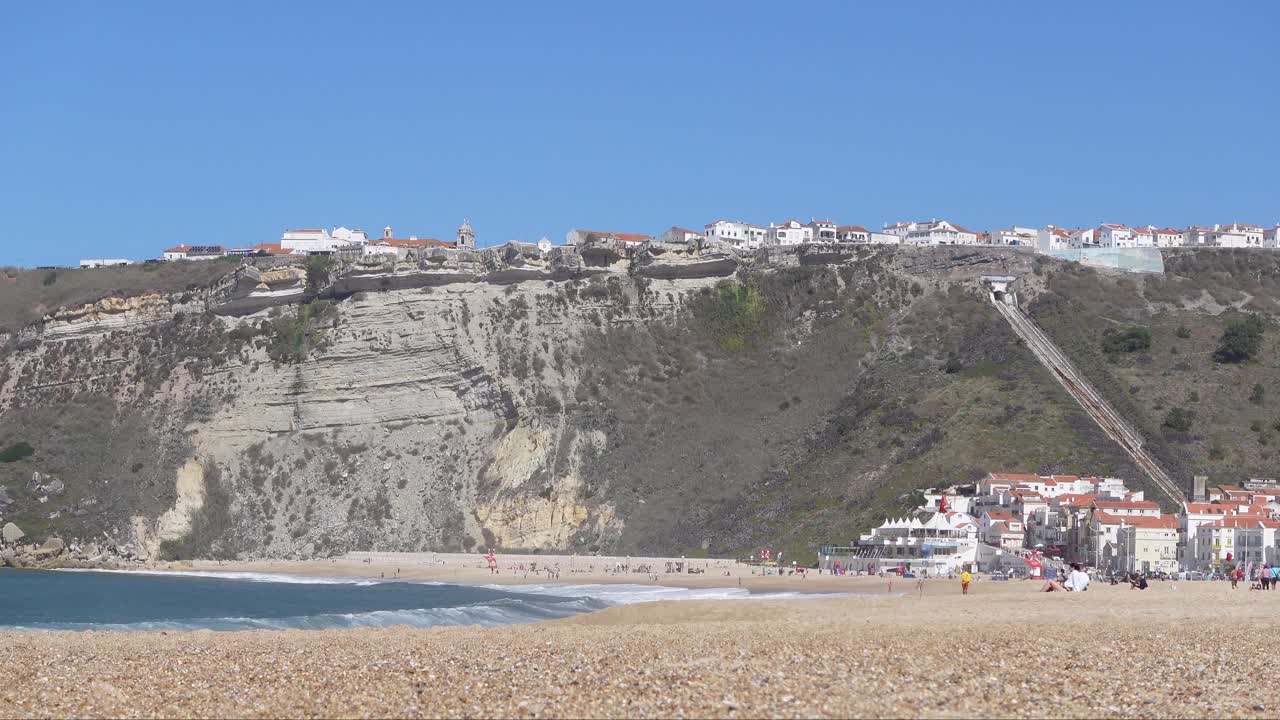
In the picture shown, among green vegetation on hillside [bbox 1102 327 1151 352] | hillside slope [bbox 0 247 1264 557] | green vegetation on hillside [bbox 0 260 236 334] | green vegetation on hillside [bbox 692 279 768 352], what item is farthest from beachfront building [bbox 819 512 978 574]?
green vegetation on hillside [bbox 0 260 236 334]

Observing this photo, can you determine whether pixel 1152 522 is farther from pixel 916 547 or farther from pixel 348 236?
pixel 348 236

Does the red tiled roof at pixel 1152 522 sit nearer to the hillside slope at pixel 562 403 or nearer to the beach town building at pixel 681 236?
the hillside slope at pixel 562 403

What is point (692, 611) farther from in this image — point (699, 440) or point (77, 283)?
point (77, 283)

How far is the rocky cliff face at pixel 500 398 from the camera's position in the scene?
7225 cm

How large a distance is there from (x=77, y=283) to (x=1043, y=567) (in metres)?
67.4

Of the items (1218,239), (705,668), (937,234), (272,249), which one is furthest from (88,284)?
(705,668)

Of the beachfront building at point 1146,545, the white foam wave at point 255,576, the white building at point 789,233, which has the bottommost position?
the white foam wave at point 255,576

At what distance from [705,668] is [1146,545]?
133 feet

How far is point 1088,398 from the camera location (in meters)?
73.4

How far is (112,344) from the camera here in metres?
88.6

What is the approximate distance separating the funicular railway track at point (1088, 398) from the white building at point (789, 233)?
26875 mm

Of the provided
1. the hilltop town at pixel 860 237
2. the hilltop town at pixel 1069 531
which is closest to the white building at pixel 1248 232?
the hilltop town at pixel 860 237

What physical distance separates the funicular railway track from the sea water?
23.6 meters

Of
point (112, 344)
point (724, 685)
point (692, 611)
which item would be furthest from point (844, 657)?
point (112, 344)
